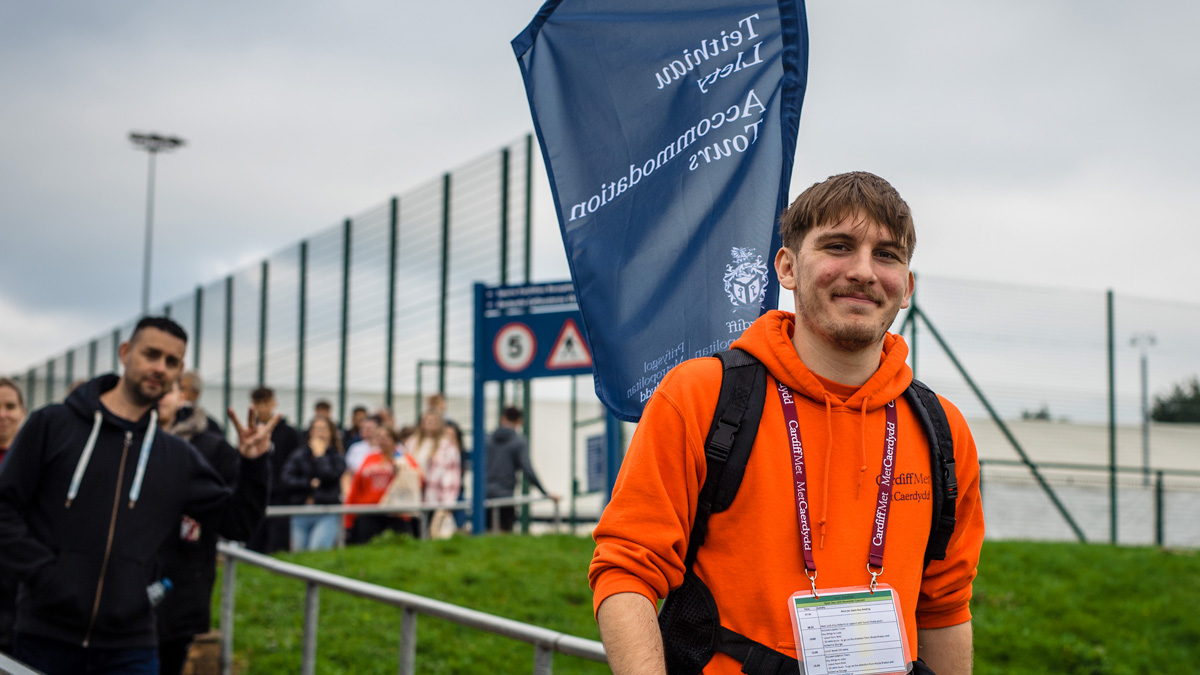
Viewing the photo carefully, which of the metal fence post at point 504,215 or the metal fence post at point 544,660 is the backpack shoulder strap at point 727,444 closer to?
the metal fence post at point 544,660

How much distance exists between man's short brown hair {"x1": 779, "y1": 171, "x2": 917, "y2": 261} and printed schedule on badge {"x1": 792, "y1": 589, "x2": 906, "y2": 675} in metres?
0.72

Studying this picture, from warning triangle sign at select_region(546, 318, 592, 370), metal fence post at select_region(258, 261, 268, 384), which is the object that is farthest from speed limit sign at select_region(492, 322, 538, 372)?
metal fence post at select_region(258, 261, 268, 384)

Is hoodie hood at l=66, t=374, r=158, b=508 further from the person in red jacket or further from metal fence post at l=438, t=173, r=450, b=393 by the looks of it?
metal fence post at l=438, t=173, r=450, b=393

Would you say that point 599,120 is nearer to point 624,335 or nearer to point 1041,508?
point 624,335

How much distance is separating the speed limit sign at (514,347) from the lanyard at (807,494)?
9.38 m

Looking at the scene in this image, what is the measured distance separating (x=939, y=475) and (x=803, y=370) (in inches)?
14.7

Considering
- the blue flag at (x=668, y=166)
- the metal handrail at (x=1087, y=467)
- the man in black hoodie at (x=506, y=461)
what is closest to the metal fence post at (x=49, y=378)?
the man in black hoodie at (x=506, y=461)

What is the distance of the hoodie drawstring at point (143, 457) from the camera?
4.20 metres

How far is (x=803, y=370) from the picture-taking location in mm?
2160

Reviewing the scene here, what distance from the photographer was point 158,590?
4.27m

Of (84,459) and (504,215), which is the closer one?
(84,459)

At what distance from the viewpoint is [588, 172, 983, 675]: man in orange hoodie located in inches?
80.0

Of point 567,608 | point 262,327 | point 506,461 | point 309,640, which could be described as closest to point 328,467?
point 506,461

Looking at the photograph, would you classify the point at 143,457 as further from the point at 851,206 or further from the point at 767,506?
the point at 851,206
